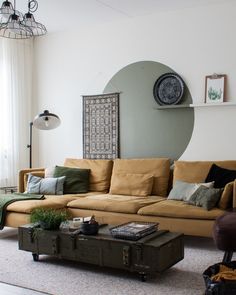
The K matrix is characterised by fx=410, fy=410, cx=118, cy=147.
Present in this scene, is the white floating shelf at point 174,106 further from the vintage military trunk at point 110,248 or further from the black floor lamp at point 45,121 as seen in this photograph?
the vintage military trunk at point 110,248

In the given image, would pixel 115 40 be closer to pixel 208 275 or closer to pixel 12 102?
pixel 12 102

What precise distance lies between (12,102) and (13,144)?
615 mm

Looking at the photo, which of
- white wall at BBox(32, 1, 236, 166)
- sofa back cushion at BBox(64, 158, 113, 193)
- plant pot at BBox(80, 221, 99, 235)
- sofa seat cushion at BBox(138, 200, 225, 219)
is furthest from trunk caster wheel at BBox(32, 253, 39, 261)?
white wall at BBox(32, 1, 236, 166)

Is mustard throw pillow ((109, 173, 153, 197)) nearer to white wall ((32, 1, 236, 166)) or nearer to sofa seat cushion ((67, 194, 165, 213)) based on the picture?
sofa seat cushion ((67, 194, 165, 213))

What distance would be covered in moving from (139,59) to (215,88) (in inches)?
43.7

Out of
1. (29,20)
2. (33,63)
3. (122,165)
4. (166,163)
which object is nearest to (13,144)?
(33,63)

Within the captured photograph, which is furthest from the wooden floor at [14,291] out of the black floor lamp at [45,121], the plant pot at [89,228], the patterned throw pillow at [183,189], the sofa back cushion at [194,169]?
the black floor lamp at [45,121]

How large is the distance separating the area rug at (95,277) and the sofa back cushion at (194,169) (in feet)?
2.95

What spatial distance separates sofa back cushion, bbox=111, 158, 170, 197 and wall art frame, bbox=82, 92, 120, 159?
48 centimetres

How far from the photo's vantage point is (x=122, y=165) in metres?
5.11

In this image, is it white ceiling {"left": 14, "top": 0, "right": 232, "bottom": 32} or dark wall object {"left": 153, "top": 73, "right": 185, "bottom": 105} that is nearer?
white ceiling {"left": 14, "top": 0, "right": 232, "bottom": 32}

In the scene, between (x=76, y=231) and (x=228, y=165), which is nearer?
(x=76, y=231)

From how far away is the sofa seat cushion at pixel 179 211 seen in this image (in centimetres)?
380

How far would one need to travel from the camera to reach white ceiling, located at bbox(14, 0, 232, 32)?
4754 millimetres
